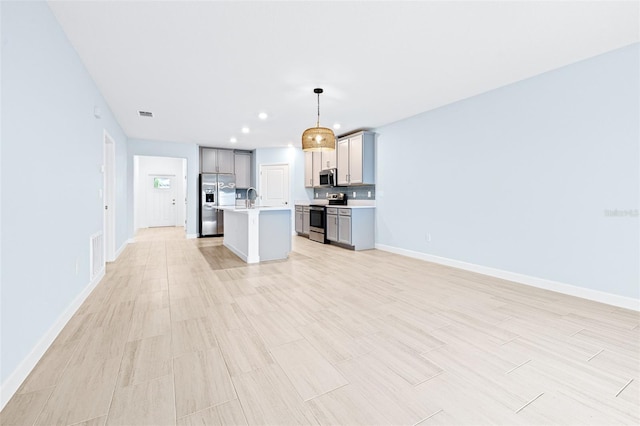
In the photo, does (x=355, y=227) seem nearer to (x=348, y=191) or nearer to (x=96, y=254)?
Result: (x=348, y=191)

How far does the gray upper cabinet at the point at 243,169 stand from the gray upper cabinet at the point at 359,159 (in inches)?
137

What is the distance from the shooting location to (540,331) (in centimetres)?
229

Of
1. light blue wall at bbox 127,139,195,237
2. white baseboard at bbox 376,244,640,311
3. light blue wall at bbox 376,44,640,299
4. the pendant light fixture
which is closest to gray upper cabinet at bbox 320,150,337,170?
light blue wall at bbox 376,44,640,299

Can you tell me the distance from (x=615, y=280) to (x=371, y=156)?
4178 millimetres

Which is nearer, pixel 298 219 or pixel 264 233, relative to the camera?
pixel 264 233

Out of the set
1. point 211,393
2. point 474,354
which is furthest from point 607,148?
point 211,393

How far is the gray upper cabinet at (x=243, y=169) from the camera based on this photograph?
836 centimetres

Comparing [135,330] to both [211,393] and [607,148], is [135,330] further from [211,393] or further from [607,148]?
[607,148]

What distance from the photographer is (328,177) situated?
6.95 m

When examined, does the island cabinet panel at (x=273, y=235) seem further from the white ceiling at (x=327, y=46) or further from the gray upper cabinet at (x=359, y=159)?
the gray upper cabinet at (x=359, y=159)

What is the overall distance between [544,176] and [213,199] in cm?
725

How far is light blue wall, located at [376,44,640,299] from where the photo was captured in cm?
A: 284

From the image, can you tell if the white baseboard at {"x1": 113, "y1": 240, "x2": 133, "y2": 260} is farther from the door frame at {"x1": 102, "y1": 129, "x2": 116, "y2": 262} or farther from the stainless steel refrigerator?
the stainless steel refrigerator

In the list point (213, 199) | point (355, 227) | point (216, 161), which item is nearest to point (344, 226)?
point (355, 227)
